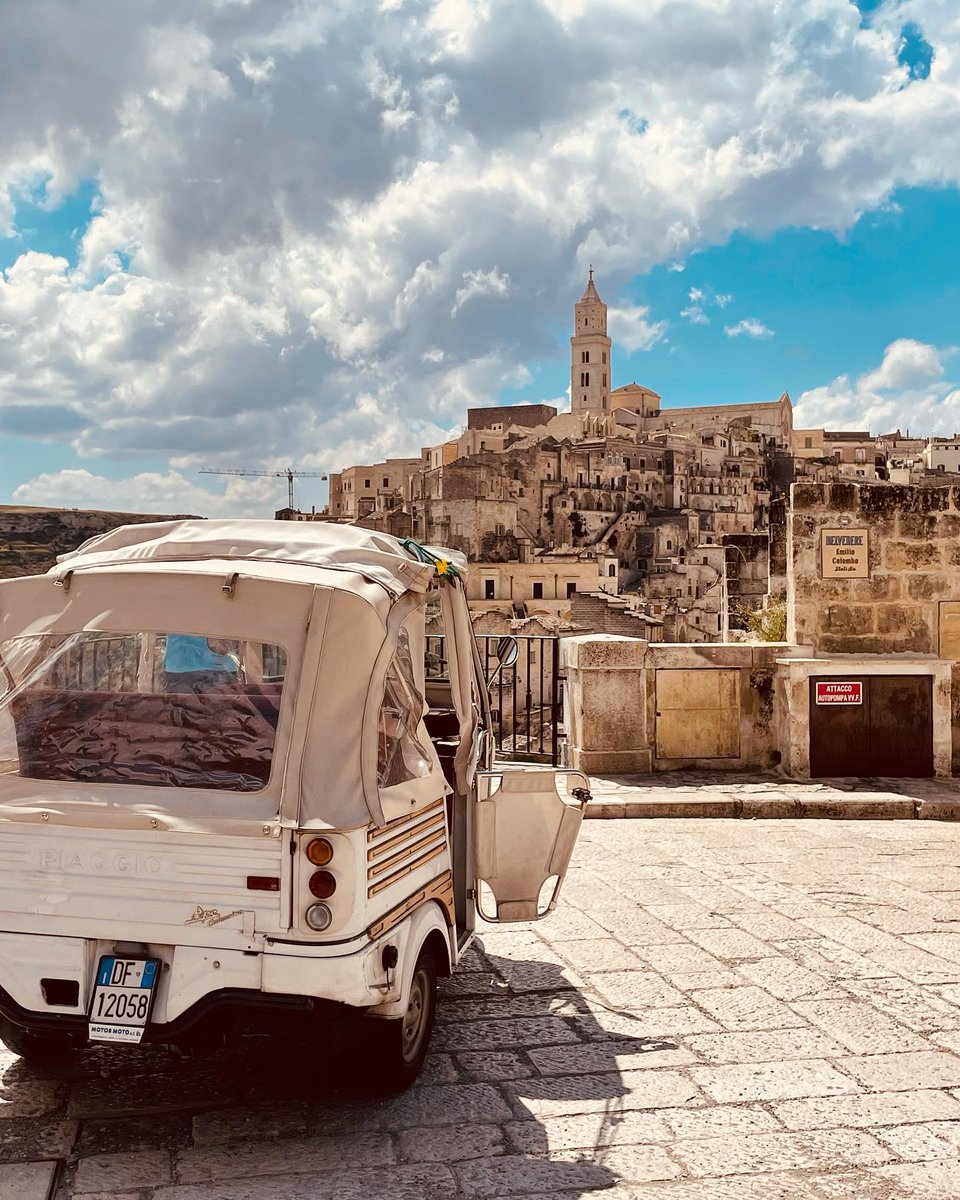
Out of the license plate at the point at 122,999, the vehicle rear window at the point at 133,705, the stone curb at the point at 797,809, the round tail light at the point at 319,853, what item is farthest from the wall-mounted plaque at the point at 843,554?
the license plate at the point at 122,999

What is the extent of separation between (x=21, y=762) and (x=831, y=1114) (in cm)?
330

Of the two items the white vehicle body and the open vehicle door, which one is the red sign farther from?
the white vehicle body

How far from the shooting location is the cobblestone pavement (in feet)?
12.3

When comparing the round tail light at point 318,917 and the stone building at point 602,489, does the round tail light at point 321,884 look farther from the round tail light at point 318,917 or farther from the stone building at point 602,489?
the stone building at point 602,489

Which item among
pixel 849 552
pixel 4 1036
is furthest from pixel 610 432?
pixel 4 1036

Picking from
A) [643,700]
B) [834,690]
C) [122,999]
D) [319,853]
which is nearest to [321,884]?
[319,853]

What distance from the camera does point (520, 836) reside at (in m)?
5.50

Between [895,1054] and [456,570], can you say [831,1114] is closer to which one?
[895,1054]

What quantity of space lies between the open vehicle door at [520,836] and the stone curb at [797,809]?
473cm

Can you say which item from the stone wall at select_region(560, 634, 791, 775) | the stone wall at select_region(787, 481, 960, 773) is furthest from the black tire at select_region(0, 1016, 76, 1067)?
the stone wall at select_region(787, 481, 960, 773)

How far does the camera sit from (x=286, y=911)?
379 centimetres

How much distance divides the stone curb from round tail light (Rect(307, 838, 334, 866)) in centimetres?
662

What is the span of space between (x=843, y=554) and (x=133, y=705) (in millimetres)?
8658

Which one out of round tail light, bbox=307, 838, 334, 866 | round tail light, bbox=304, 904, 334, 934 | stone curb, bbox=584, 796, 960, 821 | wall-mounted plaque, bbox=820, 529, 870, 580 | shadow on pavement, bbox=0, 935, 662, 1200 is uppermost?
wall-mounted plaque, bbox=820, 529, 870, 580
